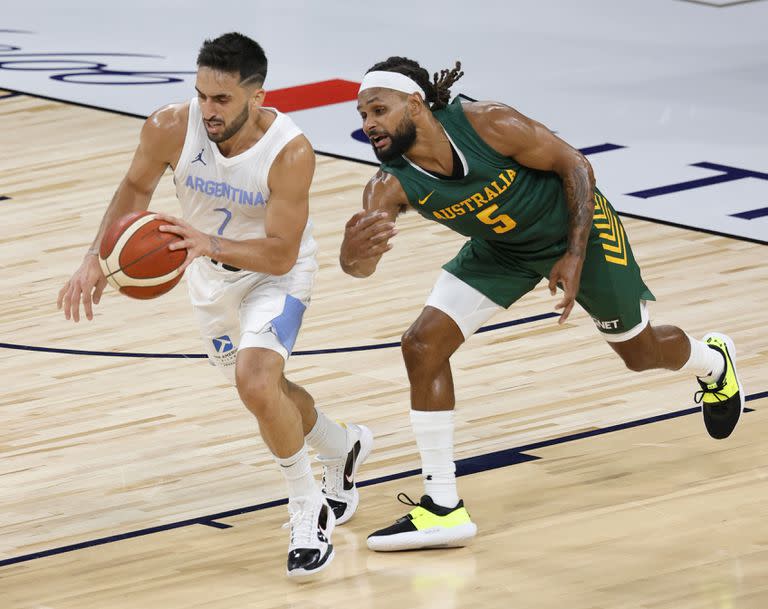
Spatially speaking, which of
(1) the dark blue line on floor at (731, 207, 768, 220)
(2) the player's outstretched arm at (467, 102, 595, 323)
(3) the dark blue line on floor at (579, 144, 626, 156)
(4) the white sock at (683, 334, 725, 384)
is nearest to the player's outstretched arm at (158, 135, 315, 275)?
(2) the player's outstretched arm at (467, 102, 595, 323)

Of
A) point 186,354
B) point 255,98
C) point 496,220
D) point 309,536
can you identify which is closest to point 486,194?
point 496,220

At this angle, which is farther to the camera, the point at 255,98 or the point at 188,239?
the point at 255,98

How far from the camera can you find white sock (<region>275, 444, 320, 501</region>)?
5.78 metres

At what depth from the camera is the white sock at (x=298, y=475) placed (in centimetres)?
578

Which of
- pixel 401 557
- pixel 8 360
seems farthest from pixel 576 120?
pixel 401 557

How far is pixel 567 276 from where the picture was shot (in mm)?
5906

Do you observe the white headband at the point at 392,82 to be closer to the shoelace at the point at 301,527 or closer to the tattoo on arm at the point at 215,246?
the tattoo on arm at the point at 215,246

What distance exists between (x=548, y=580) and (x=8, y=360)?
12.1ft

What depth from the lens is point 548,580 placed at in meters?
5.54

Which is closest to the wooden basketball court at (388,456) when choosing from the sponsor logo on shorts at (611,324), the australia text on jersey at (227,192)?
the sponsor logo on shorts at (611,324)

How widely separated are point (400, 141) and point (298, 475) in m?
1.16

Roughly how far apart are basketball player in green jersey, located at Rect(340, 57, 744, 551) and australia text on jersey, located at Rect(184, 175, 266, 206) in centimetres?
38

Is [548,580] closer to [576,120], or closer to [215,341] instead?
[215,341]

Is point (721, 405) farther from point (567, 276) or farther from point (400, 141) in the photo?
point (400, 141)
